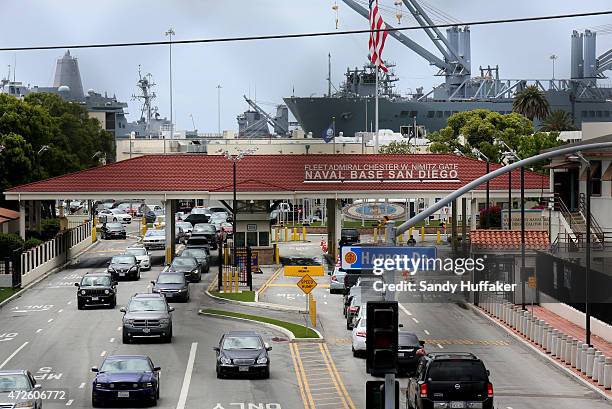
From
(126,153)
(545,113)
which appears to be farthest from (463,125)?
(126,153)

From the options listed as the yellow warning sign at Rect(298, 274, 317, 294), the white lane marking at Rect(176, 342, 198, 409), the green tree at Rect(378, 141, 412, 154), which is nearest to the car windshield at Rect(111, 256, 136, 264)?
the yellow warning sign at Rect(298, 274, 317, 294)

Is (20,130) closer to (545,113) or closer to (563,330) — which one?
(563,330)

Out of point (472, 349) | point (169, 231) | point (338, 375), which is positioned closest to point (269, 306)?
point (472, 349)

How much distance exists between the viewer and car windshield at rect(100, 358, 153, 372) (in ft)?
110

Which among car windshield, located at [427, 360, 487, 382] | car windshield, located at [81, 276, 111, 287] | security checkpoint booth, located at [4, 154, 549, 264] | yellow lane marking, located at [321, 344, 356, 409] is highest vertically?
security checkpoint booth, located at [4, 154, 549, 264]

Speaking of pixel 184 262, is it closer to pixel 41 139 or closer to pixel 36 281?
pixel 36 281

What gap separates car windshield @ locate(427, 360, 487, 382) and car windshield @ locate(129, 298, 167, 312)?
19.0 metres

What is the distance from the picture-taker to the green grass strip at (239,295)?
62759 millimetres

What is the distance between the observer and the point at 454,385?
29.7m

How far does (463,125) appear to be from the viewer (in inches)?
5600

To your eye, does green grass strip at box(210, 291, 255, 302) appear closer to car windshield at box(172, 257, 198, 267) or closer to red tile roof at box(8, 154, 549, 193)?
car windshield at box(172, 257, 198, 267)

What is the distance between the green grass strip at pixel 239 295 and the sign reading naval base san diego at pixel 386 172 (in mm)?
19514

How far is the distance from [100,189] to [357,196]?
55.3 feet

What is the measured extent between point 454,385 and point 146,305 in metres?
19.8
